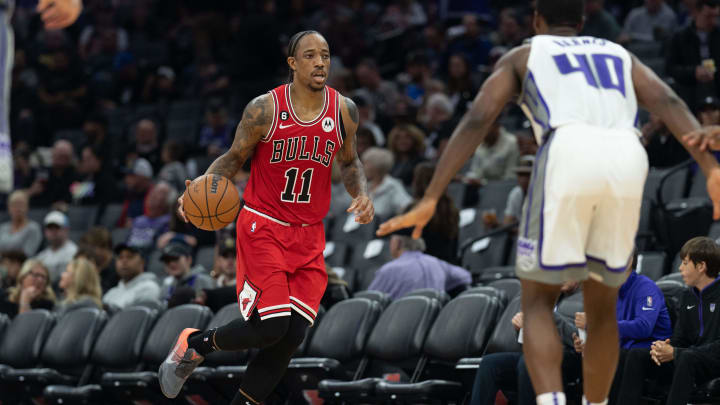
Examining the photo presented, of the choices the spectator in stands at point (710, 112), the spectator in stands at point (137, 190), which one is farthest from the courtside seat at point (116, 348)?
the spectator in stands at point (710, 112)

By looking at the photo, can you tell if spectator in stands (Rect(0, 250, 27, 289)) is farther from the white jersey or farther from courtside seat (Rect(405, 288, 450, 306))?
the white jersey

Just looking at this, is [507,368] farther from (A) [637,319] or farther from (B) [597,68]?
(B) [597,68]

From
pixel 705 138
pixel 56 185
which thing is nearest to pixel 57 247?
pixel 56 185

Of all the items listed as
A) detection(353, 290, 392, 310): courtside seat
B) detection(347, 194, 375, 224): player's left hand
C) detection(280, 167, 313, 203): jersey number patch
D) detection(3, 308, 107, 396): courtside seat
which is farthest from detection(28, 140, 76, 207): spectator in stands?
detection(347, 194, 375, 224): player's left hand

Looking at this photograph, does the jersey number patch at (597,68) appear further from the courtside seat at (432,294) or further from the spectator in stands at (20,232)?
the spectator in stands at (20,232)

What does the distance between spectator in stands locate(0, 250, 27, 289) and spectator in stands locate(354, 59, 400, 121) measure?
4.74 m

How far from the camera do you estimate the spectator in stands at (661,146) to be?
10.2 m

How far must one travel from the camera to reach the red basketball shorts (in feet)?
19.5

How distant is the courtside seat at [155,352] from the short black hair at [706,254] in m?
3.90

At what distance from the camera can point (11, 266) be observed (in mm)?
11859

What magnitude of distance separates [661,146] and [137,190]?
6.65 meters

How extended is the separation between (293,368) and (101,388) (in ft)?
6.28

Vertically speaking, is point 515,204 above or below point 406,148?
below

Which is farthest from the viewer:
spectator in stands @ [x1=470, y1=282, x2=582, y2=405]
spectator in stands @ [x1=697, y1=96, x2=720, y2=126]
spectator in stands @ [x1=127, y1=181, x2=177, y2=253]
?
spectator in stands @ [x1=127, y1=181, x2=177, y2=253]
